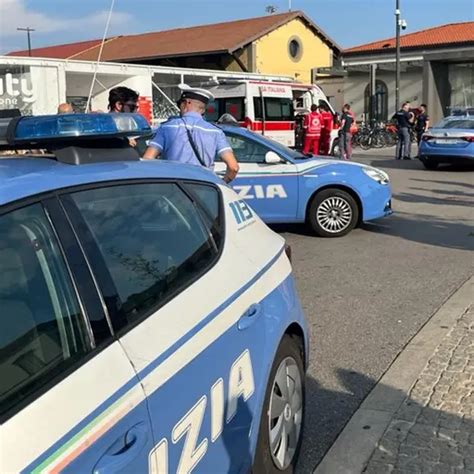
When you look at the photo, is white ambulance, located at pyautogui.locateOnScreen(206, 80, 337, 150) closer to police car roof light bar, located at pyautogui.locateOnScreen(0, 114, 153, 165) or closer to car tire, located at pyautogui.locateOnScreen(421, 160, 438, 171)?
car tire, located at pyautogui.locateOnScreen(421, 160, 438, 171)

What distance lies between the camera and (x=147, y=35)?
157ft

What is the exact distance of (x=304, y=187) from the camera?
893cm

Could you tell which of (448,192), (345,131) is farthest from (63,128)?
(345,131)

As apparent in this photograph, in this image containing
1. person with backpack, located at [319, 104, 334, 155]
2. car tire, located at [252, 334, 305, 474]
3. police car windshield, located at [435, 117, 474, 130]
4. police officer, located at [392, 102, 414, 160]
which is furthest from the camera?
police officer, located at [392, 102, 414, 160]

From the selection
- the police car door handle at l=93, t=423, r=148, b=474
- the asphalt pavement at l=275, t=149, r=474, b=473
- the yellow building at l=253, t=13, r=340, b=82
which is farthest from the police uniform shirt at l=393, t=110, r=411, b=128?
the yellow building at l=253, t=13, r=340, b=82

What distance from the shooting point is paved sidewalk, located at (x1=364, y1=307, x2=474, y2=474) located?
3271 millimetres

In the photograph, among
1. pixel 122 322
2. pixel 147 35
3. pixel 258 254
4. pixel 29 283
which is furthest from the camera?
pixel 147 35

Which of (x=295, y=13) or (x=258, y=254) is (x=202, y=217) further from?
(x=295, y=13)

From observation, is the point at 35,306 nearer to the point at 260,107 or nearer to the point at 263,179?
the point at 263,179

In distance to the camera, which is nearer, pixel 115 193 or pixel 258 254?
pixel 115 193

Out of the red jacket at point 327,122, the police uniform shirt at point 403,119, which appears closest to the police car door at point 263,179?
the red jacket at point 327,122

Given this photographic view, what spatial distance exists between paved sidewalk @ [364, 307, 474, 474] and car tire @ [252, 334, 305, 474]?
16.0 inches

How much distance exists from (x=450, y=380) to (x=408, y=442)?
89cm

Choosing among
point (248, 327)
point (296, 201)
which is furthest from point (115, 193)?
point (296, 201)
